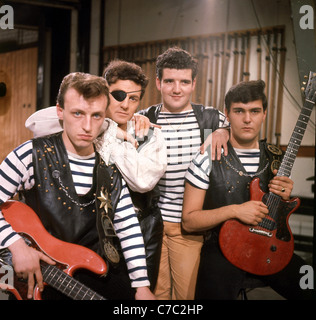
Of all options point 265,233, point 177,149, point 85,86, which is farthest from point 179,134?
point 265,233

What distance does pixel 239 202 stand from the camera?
70.8 inches

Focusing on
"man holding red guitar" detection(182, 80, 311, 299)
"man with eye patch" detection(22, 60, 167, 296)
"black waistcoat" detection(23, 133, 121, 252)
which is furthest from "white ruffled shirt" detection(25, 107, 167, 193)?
"man holding red guitar" detection(182, 80, 311, 299)

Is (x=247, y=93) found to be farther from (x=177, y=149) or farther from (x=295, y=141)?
(x=177, y=149)

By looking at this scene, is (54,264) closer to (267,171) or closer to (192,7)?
(267,171)

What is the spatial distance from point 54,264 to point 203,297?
82 cm

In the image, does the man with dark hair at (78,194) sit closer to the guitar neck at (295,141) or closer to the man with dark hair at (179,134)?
the man with dark hair at (179,134)

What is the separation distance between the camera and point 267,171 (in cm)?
181

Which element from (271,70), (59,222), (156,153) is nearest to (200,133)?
(156,153)

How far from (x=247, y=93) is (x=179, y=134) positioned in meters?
0.43

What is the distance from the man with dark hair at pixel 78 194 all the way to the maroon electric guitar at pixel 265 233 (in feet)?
1.58

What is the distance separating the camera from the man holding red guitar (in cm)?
177

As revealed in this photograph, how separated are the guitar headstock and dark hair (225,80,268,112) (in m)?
0.22

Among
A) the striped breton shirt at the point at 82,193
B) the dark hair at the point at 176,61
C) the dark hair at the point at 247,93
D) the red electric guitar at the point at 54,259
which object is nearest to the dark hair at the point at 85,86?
the striped breton shirt at the point at 82,193
